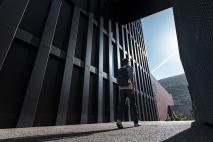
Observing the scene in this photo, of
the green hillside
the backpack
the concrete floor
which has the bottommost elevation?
the concrete floor

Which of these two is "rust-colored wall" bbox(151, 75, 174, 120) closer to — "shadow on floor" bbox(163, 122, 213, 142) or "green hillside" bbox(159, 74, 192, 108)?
"shadow on floor" bbox(163, 122, 213, 142)

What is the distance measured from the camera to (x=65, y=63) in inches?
249

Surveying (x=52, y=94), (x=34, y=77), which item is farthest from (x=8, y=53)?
(x=52, y=94)

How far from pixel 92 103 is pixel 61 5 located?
436 cm

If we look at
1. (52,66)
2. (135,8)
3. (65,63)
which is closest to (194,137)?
(52,66)

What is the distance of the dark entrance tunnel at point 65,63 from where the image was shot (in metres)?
2.54

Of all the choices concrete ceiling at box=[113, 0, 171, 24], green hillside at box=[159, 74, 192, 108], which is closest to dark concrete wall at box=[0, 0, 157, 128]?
concrete ceiling at box=[113, 0, 171, 24]

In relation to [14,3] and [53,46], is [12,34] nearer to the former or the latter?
[14,3]

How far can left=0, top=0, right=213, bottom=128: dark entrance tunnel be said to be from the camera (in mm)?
2541

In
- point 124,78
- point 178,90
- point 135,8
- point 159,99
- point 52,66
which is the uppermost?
point 178,90

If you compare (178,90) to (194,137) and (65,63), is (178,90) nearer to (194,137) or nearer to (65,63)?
(65,63)

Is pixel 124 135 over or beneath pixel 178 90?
beneath

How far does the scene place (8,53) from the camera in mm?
4434

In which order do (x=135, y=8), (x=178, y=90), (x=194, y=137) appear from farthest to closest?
(x=178, y=90) → (x=135, y=8) → (x=194, y=137)
